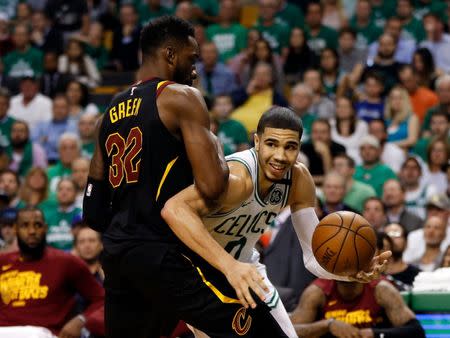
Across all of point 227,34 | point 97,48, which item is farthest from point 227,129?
point 97,48

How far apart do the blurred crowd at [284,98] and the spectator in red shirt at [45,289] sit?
0.65m

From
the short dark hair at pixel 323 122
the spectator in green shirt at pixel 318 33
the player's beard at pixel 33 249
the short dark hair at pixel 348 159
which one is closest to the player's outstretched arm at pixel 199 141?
the player's beard at pixel 33 249

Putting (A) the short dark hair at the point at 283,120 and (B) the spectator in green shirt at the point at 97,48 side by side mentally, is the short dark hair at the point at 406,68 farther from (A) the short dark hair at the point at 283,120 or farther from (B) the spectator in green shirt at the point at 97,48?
(A) the short dark hair at the point at 283,120

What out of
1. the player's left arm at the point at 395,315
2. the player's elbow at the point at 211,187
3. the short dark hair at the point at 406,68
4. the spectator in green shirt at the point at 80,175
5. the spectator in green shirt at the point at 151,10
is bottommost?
the spectator in green shirt at the point at 80,175

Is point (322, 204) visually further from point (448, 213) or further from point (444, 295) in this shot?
point (444, 295)

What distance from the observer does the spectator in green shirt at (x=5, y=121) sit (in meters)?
11.5

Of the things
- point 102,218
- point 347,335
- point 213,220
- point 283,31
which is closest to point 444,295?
point 347,335

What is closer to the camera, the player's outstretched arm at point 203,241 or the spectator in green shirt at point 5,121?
the player's outstretched arm at point 203,241

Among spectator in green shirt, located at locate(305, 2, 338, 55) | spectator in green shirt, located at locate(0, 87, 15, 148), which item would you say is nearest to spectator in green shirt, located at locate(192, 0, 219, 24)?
spectator in green shirt, located at locate(305, 2, 338, 55)

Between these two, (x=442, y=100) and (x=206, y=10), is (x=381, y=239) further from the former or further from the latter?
(x=206, y=10)

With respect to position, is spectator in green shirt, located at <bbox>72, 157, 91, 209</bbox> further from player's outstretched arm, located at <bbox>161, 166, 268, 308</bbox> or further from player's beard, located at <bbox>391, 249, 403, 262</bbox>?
player's outstretched arm, located at <bbox>161, 166, 268, 308</bbox>

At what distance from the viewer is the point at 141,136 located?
432 centimetres

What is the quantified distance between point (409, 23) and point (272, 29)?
5.82ft

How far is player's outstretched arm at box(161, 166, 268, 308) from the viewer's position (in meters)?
3.95
